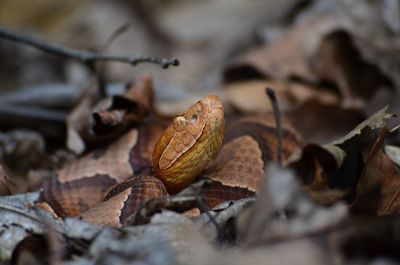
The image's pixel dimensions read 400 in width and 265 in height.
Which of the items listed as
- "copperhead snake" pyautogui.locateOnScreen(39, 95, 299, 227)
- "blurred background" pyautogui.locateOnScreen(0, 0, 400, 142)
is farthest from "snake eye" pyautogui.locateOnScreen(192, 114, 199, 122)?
"blurred background" pyautogui.locateOnScreen(0, 0, 400, 142)

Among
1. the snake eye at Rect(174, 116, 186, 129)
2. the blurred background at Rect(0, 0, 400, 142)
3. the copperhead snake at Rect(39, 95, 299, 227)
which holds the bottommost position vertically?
the copperhead snake at Rect(39, 95, 299, 227)

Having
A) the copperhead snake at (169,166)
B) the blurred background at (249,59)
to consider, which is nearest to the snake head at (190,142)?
the copperhead snake at (169,166)

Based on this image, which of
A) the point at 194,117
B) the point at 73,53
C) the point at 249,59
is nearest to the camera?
the point at 194,117

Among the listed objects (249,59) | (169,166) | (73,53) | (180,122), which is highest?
(73,53)

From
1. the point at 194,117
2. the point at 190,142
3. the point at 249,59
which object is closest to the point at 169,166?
the point at 190,142

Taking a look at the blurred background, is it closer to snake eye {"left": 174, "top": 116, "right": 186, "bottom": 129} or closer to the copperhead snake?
the copperhead snake

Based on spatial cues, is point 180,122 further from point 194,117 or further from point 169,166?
point 169,166

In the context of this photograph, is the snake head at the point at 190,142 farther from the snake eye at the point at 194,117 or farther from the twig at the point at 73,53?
the twig at the point at 73,53

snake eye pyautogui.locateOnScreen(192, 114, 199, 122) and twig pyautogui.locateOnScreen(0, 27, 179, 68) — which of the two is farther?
twig pyautogui.locateOnScreen(0, 27, 179, 68)
